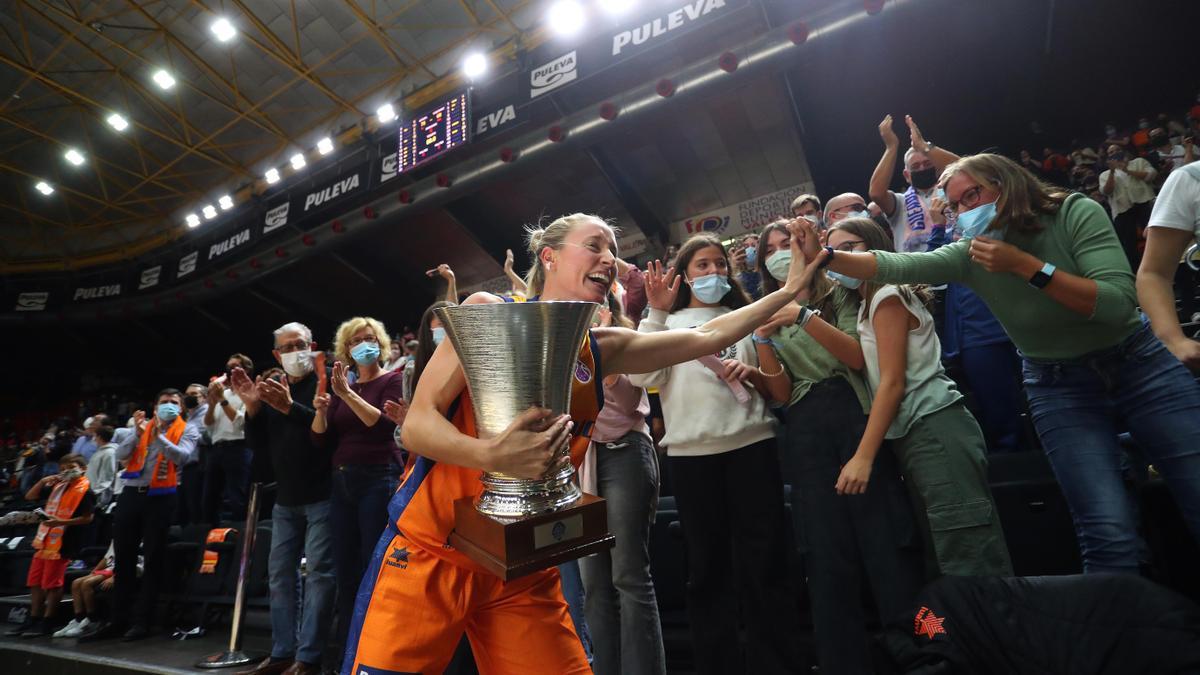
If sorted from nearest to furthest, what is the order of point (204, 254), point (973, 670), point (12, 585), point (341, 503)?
point (973, 670) → point (341, 503) → point (12, 585) → point (204, 254)

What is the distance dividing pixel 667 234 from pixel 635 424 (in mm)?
7551

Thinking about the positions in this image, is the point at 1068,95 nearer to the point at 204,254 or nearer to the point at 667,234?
the point at 667,234

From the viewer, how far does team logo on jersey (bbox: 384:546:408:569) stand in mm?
1079

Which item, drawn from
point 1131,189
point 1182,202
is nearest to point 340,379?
point 1182,202

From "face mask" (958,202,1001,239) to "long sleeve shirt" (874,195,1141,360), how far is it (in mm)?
31

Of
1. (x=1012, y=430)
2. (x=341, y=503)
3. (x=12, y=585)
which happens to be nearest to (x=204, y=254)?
(x=12, y=585)

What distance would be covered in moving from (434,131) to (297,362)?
6.15 metres

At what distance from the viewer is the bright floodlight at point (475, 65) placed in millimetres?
9562

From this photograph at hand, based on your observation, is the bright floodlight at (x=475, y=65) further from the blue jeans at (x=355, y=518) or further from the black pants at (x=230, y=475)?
the blue jeans at (x=355, y=518)

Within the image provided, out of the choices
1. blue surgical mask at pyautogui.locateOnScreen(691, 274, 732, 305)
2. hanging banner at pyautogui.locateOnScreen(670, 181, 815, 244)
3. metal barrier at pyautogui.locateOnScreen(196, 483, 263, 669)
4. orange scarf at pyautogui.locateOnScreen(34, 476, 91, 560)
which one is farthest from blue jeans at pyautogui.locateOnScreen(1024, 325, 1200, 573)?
orange scarf at pyautogui.locateOnScreen(34, 476, 91, 560)

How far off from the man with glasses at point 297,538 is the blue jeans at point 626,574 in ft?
4.92

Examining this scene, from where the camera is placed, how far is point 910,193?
120 inches

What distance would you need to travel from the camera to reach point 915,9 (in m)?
5.10

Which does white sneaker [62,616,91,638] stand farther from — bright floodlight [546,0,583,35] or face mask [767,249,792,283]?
bright floodlight [546,0,583,35]
